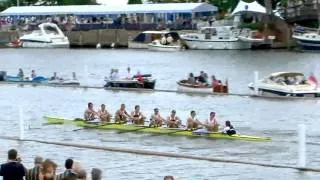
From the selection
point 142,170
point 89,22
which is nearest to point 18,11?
point 89,22

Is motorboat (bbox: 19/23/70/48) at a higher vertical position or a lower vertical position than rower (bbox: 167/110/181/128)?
higher

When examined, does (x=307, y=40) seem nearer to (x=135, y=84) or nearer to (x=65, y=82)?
(x=65, y=82)

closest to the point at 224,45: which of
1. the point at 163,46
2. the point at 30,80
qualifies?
the point at 163,46

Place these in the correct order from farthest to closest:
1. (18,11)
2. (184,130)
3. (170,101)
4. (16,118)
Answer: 1. (18,11)
2. (170,101)
3. (16,118)
4. (184,130)

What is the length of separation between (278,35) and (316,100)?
2139 inches

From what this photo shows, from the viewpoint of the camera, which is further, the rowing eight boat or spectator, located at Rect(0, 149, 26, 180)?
the rowing eight boat

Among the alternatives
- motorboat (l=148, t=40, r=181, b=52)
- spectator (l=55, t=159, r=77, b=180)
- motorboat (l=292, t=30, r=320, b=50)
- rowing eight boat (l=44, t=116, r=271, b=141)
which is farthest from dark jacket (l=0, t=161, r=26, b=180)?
motorboat (l=148, t=40, r=181, b=52)

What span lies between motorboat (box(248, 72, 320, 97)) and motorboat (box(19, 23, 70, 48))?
67126 mm

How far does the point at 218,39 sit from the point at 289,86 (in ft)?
171

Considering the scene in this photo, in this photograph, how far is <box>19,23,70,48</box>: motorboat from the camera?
11931 cm

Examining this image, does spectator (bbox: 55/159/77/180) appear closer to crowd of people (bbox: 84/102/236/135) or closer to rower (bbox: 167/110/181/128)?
crowd of people (bbox: 84/102/236/135)

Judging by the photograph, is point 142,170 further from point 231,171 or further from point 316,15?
point 316,15

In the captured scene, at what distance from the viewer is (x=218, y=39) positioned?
105250 mm

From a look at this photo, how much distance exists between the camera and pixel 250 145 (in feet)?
116
